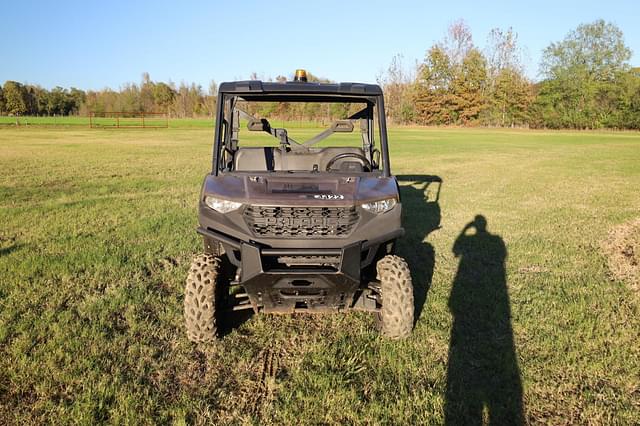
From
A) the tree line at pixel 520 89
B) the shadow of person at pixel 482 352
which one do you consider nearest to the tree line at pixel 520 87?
the tree line at pixel 520 89

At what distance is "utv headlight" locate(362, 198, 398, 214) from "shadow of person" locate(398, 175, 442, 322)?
1.25 meters

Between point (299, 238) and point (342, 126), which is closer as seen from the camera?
point (299, 238)

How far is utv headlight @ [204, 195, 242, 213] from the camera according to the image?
3.76 metres

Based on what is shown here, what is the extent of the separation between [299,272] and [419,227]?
17.9 feet

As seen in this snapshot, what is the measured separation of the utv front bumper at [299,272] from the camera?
3.52m

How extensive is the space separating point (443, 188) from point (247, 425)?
453 inches

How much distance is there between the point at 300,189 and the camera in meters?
3.84

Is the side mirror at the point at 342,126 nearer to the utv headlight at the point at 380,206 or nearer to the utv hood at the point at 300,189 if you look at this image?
the utv hood at the point at 300,189

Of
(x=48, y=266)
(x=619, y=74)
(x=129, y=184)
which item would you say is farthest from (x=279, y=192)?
(x=619, y=74)

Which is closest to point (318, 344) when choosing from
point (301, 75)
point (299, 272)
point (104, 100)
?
point (299, 272)

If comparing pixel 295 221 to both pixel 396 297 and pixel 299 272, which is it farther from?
pixel 396 297

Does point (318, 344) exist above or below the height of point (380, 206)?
below

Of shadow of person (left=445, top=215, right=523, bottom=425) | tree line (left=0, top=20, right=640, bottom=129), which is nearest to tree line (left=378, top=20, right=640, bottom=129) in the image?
tree line (left=0, top=20, right=640, bottom=129)

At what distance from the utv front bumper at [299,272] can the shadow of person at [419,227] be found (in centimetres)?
115
